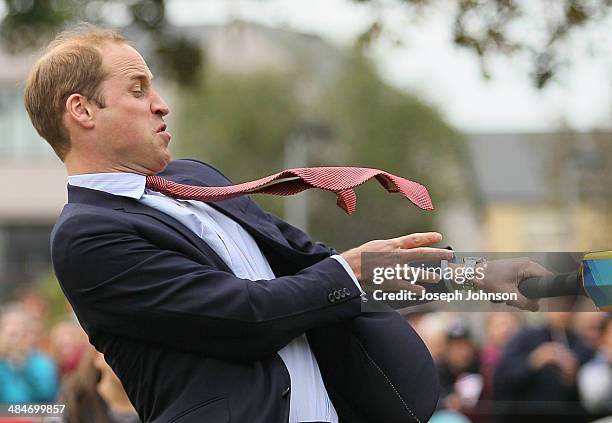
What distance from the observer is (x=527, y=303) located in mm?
2803

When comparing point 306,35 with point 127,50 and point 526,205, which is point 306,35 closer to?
point 127,50

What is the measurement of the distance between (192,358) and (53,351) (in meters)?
7.85

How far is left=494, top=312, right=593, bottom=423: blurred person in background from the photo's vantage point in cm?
895

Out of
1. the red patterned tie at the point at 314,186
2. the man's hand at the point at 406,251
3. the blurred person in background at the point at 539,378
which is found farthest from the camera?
the blurred person in background at the point at 539,378

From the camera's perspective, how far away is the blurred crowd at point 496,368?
337 inches

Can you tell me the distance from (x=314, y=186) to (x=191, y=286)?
421mm

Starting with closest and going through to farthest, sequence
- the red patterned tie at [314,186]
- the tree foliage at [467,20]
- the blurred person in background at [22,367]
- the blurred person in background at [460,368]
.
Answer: the red patterned tie at [314,186]
the tree foliage at [467,20]
the blurred person in background at [22,367]
the blurred person in background at [460,368]

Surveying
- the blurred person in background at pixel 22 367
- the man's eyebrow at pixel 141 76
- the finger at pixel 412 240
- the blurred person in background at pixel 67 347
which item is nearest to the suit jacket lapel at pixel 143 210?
the man's eyebrow at pixel 141 76

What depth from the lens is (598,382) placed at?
930 centimetres

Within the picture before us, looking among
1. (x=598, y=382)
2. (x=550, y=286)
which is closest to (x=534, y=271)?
(x=550, y=286)

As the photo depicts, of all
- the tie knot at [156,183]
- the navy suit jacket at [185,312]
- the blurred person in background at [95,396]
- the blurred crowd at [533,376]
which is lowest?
the blurred crowd at [533,376]

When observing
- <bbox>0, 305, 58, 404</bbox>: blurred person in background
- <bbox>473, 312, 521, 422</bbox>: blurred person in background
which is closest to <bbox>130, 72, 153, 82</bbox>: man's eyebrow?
<bbox>0, 305, 58, 404</bbox>: blurred person in background

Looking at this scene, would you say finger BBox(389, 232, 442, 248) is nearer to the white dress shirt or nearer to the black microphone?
the white dress shirt

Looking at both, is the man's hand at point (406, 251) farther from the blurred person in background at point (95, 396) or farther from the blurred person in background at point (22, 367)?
the blurred person in background at point (22, 367)
